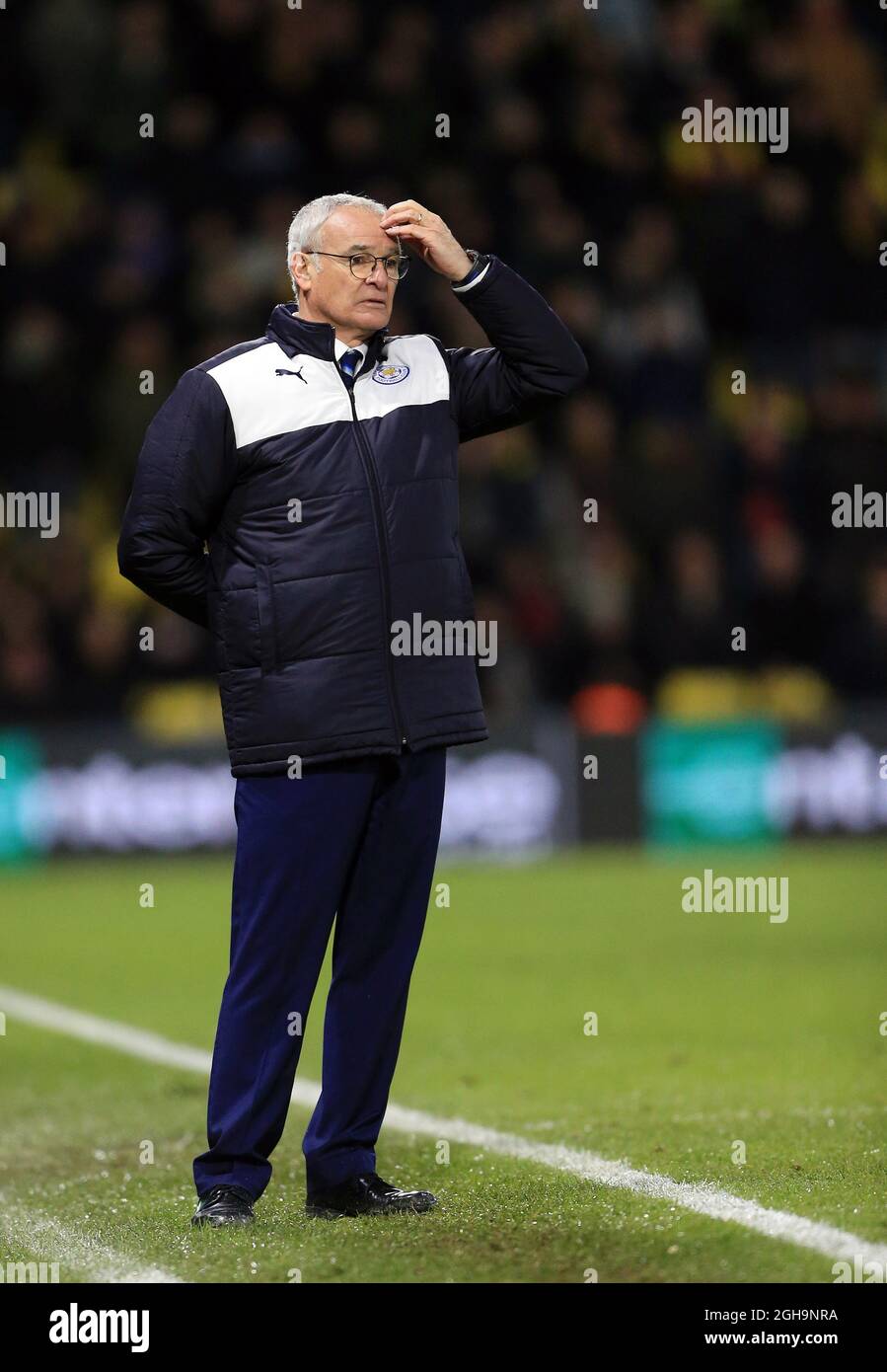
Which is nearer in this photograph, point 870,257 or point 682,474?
point 682,474

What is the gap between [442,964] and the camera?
10633 mm

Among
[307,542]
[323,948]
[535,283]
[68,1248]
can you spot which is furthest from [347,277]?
[535,283]

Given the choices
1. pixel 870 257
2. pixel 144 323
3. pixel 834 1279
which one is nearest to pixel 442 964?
pixel 834 1279

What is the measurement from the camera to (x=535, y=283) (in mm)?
16891

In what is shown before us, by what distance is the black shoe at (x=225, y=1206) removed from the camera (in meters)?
5.14

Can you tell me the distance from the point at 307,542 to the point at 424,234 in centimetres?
81

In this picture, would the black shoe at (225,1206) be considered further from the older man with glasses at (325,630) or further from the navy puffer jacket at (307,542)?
the navy puffer jacket at (307,542)

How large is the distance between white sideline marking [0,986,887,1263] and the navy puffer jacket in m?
1.24

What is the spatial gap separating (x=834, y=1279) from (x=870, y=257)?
15200mm

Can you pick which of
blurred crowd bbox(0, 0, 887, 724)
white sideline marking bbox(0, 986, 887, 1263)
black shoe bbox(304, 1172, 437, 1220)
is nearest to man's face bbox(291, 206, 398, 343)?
black shoe bbox(304, 1172, 437, 1220)

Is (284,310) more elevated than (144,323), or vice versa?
(144,323)

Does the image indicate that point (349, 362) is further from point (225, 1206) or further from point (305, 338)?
point (225, 1206)

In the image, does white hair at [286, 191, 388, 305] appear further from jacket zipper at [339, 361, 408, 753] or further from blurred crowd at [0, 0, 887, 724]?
blurred crowd at [0, 0, 887, 724]
